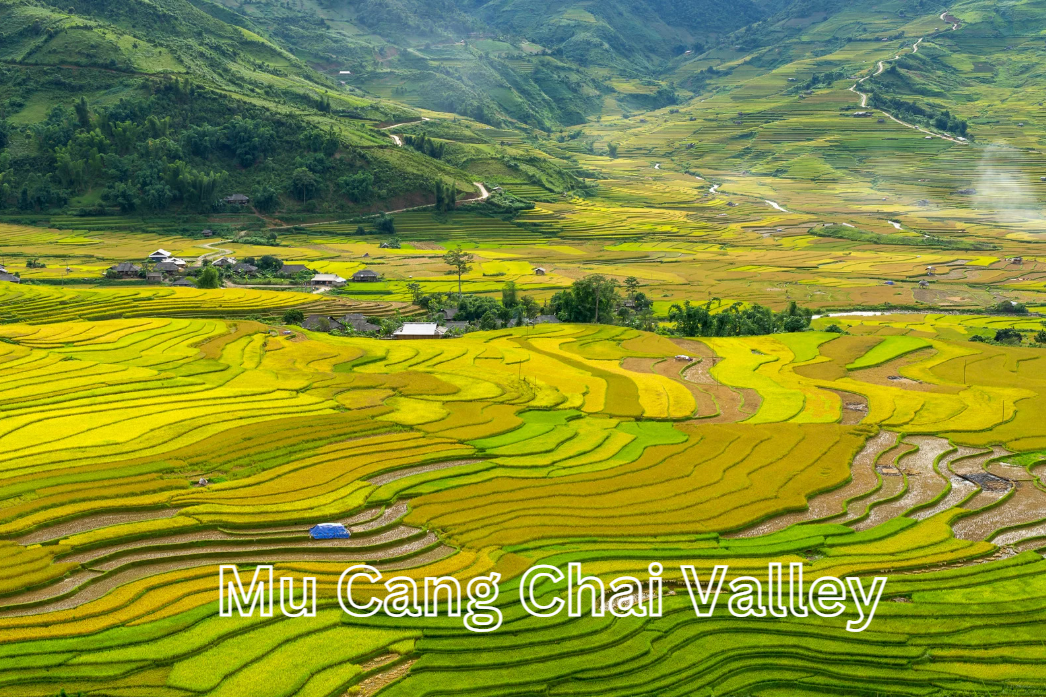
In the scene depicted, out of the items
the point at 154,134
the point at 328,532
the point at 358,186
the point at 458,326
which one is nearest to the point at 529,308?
the point at 458,326

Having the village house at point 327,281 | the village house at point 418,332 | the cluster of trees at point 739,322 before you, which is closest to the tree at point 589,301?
the cluster of trees at point 739,322

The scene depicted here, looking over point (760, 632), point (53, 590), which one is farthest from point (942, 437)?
point (53, 590)

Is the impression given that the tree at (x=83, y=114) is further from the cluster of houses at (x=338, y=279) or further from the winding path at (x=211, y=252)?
the cluster of houses at (x=338, y=279)

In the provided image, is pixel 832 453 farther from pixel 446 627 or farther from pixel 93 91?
pixel 93 91

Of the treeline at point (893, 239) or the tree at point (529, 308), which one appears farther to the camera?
the treeline at point (893, 239)

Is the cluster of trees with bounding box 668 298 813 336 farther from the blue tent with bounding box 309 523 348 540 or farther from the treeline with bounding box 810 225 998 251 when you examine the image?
the treeline with bounding box 810 225 998 251

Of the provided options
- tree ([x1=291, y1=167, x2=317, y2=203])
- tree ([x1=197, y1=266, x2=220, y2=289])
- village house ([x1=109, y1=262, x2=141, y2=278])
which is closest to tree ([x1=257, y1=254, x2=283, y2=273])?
tree ([x1=197, y1=266, x2=220, y2=289])
